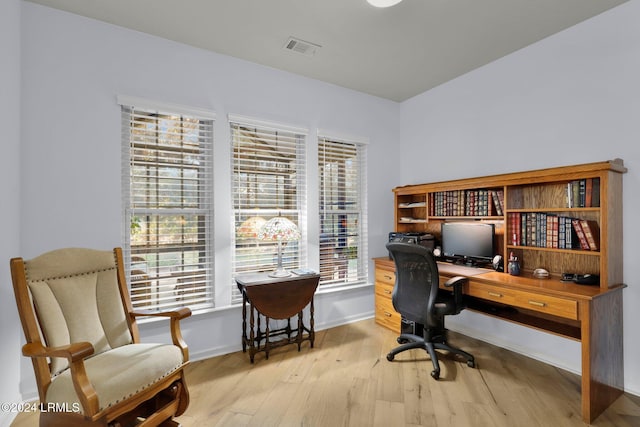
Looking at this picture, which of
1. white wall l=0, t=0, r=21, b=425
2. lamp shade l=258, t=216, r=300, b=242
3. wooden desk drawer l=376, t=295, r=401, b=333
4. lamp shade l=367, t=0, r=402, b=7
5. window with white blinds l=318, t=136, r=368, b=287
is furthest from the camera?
window with white blinds l=318, t=136, r=368, b=287

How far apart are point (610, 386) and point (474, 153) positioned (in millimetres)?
2104

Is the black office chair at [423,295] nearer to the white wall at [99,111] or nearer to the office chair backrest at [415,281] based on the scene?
the office chair backrest at [415,281]

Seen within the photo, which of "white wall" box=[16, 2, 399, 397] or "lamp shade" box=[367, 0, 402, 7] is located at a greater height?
"lamp shade" box=[367, 0, 402, 7]

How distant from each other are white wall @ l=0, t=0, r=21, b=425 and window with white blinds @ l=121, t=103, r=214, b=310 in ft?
2.00

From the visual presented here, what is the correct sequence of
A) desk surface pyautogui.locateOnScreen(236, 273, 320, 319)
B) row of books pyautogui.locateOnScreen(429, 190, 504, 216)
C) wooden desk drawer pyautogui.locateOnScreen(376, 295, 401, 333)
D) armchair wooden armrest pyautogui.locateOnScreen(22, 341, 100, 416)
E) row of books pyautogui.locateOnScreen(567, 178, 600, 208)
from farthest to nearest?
wooden desk drawer pyautogui.locateOnScreen(376, 295, 401, 333), row of books pyautogui.locateOnScreen(429, 190, 504, 216), desk surface pyautogui.locateOnScreen(236, 273, 320, 319), row of books pyautogui.locateOnScreen(567, 178, 600, 208), armchair wooden armrest pyautogui.locateOnScreen(22, 341, 100, 416)

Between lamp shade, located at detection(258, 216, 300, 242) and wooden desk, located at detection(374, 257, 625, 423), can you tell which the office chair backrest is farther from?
lamp shade, located at detection(258, 216, 300, 242)

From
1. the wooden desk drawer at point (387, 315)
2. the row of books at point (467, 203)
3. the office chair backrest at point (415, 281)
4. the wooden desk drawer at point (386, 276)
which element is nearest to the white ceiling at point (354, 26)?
the row of books at point (467, 203)

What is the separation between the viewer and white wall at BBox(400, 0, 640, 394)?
7.09 feet

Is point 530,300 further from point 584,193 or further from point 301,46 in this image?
point 301,46

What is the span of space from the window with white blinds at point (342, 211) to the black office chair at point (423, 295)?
952 millimetres

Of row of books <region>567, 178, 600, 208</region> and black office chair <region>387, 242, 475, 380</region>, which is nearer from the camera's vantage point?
row of books <region>567, 178, 600, 208</region>

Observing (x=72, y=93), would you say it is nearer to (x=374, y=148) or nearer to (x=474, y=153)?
(x=374, y=148)

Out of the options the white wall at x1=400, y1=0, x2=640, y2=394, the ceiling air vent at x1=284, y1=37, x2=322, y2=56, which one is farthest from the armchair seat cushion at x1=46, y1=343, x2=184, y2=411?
the white wall at x1=400, y1=0, x2=640, y2=394

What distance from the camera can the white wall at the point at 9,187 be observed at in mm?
1804
